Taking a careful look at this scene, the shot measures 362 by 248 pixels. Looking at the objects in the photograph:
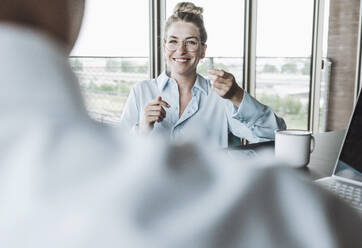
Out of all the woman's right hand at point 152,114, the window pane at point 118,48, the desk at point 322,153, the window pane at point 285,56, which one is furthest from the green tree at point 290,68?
the woman's right hand at point 152,114

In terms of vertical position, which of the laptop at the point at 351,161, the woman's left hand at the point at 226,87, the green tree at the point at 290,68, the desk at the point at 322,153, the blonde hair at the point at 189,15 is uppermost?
the blonde hair at the point at 189,15

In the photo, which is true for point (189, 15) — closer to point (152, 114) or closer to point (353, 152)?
point (152, 114)

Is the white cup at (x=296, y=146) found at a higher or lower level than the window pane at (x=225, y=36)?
lower

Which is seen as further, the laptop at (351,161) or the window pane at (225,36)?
the window pane at (225,36)

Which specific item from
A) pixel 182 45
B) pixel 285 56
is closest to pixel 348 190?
pixel 182 45

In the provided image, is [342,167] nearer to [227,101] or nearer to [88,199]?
[227,101]

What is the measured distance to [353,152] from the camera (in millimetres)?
1044

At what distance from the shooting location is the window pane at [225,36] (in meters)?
3.25

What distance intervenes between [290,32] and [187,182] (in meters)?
3.83

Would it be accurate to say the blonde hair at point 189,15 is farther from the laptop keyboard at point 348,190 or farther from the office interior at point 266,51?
the laptop keyboard at point 348,190

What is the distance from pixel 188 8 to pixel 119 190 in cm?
198

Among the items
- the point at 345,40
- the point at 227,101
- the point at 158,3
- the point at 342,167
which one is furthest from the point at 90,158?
the point at 345,40

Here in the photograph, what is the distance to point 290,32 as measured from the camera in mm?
3686

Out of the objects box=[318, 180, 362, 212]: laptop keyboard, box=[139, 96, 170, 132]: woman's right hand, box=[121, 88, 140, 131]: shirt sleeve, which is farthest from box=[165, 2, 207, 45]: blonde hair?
box=[318, 180, 362, 212]: laptop keyboard
